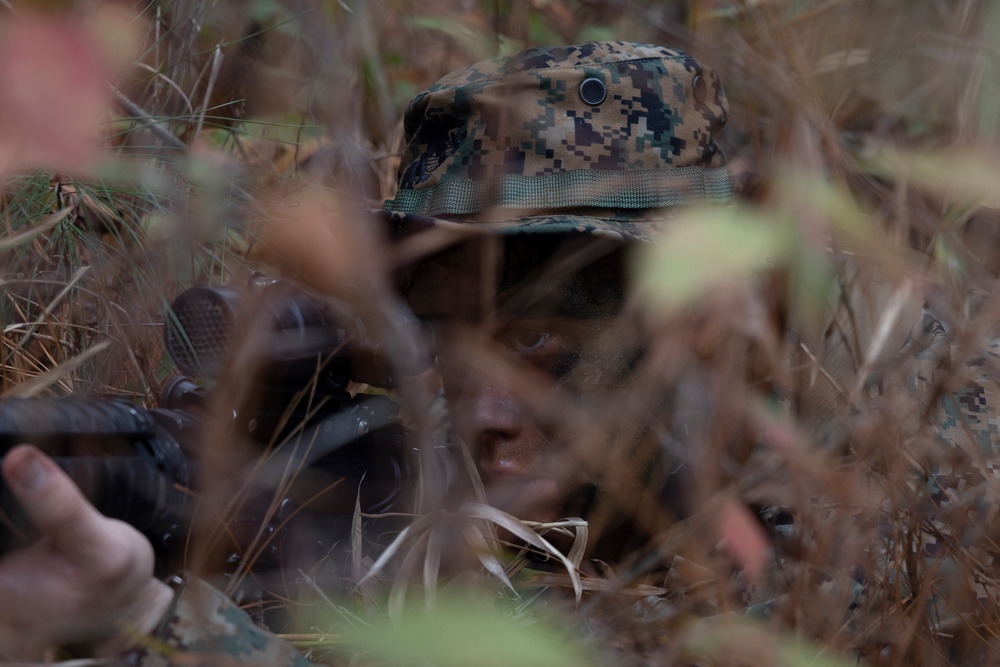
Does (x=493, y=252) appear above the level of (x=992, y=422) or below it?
above

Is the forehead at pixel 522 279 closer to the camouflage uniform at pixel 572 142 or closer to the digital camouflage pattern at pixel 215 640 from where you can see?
the camouflage uniform at pixel 572 142

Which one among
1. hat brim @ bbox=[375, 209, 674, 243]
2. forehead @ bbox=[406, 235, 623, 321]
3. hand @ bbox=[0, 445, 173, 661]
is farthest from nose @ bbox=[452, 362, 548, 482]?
hand @ bbox=[0, 445, 173, 661]

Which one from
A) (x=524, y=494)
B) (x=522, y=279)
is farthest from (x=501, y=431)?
Result: (x=522, y=279)

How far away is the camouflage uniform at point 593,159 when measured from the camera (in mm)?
1596

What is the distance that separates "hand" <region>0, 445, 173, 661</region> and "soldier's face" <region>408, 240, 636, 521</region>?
2.19ft

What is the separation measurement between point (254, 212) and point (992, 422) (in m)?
1.39

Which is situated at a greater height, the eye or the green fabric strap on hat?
the green fabric strap on hat

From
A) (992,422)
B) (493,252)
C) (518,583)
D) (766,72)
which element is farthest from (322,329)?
(992,422)

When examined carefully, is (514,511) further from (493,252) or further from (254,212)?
(254,212)

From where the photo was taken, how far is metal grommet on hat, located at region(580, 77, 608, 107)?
172cm

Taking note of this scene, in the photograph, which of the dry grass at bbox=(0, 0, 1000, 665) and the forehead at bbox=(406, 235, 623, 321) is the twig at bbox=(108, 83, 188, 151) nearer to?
the dry grass at bbox=(0, 0, 1000, 665)

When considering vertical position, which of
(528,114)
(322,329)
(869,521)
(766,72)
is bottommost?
(869,521)

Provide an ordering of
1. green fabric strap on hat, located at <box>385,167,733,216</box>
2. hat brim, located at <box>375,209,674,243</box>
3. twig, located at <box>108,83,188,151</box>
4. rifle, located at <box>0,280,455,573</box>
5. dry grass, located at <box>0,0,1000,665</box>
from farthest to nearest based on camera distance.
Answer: twig, located at <box>108,83,188,151</box> → green fabric strap on hat, located at <box>385,167,733,216</box> → hat brim, located at <box>375,209,674,243</box> → rifle, located at <box>0,280,455,573</box> → dry grass, located at <box>0,0,1000,665</box>

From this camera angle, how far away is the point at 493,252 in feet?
5.34
